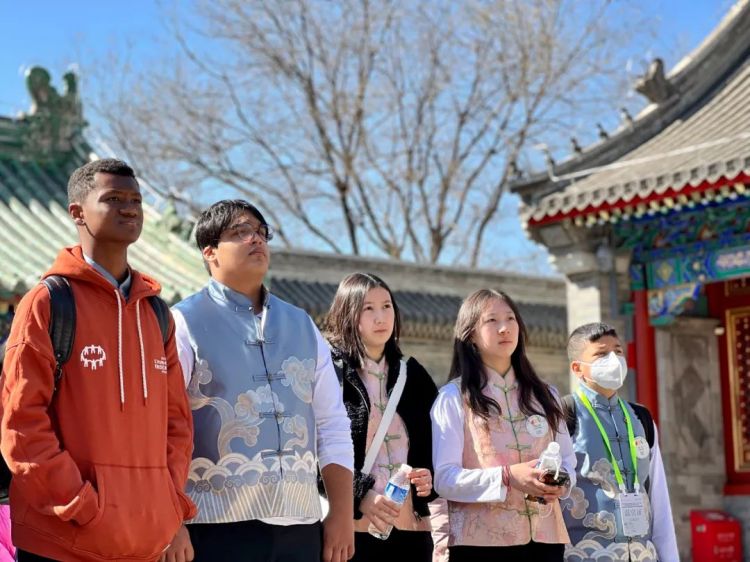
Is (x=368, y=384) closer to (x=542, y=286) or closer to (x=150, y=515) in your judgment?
(x=150, y=515)

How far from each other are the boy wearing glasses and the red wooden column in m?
5.51

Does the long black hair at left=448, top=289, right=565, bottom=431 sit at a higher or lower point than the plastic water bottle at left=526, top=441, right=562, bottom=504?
higher

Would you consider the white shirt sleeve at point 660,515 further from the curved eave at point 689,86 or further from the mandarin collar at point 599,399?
the curved eave at point 689,86

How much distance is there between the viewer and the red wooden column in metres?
8.70

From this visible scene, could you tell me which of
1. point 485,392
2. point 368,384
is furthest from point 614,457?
point 368,384

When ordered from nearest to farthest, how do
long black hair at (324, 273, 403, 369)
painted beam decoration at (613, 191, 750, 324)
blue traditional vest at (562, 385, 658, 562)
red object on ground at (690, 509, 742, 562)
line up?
1. long black hair at (324, 273, 403, 369)
2. blue traditional vest at (562, 385, 658, 562)
3. painted beam decoration at (613, 191, 750, 324)
4. red object on ground at (690, 509, 742, 562)

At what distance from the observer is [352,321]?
4254mm

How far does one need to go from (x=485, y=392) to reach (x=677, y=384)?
4890mm

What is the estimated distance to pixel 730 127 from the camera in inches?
327

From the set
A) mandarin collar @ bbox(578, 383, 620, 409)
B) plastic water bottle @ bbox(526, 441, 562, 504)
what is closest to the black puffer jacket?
plastic water bottle @ bbox(526, 441, 562, 504)

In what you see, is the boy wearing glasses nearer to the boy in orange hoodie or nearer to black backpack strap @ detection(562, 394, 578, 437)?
the boy in orange hoodie

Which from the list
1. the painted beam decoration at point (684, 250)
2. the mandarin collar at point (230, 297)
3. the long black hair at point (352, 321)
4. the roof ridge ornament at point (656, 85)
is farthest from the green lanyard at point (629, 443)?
the roof ridge ornament at point (656, 85)

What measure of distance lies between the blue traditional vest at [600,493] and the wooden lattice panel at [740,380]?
4493mm

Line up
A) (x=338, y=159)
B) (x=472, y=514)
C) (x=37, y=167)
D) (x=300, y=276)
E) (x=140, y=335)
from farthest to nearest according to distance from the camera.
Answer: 1. (x=338, y=159)
2. (x=300, y=276)
3. (x=37, y=167)
4. (x=472, y=514)
5. (x=140, y=335)
